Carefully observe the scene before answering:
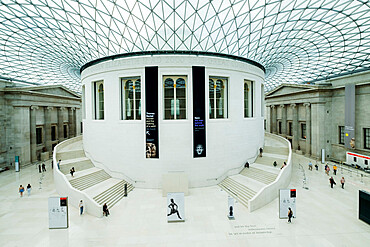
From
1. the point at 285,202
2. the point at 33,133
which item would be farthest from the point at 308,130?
the point at 33,133

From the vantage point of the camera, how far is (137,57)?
2044 cm

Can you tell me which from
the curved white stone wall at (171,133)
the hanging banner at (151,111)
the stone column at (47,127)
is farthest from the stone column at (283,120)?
the stone column at (47,127)

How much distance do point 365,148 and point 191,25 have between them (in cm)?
3027

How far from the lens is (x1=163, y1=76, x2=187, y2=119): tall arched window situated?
20922 mm

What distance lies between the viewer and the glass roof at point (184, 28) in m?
21.4

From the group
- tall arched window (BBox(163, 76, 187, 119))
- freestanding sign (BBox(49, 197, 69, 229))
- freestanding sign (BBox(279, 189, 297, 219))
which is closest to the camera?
freestanding sign (BBox(49, 197, 69, 229))

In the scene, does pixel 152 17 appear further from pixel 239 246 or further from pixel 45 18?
pixel 239 246

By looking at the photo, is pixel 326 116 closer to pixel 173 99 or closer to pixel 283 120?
pixel 283 120

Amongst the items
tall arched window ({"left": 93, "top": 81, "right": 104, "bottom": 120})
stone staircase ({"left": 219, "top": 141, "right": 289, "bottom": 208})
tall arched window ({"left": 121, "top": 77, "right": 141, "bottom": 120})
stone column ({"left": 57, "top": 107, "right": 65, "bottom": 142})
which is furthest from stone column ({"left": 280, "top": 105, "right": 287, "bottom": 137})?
Result: stone column ({"left": 57, "top": 107, "right": 65, "bottom": 142})

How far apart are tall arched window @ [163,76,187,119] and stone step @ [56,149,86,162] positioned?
14553 mm

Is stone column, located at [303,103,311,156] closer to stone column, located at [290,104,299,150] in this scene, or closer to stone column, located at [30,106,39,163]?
stone column, located at [290,104,299,150]

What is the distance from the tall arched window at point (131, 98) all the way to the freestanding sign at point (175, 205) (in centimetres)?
1088

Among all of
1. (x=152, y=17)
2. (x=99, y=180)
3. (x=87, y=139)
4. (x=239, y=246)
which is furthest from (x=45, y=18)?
(x=239, y=246)

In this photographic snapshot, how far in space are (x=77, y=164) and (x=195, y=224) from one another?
1723 cm
